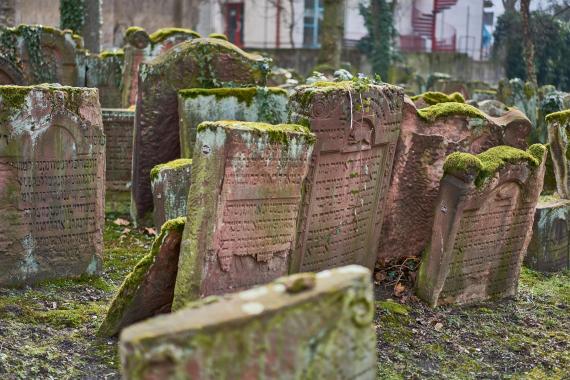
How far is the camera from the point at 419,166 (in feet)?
26.1

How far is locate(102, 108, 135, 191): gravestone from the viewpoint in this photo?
32.9 feet

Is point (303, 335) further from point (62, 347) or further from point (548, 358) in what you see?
point (548, 358)

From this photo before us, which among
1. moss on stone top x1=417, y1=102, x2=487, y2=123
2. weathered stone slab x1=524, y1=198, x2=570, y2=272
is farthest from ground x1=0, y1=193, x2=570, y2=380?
moss on stone top x1=417, y1=102, x2=487, y2=123

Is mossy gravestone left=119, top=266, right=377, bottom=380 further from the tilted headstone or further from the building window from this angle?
the building window

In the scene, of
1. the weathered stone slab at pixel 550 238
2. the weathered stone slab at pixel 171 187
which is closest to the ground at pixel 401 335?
the weathered stone slab at pixel 171 187

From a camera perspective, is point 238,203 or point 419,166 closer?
point 238,203

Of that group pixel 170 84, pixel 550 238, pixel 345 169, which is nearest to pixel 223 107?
pixel 170 84

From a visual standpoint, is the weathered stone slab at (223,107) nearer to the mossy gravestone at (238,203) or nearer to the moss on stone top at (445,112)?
the moss on stone top at (445,112)

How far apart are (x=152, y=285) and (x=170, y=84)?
390 cm

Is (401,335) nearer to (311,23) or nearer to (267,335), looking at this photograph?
(267,335)

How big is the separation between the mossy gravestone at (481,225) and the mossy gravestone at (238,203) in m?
1.51

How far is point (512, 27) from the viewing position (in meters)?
29.8

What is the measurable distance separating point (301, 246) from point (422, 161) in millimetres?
1876

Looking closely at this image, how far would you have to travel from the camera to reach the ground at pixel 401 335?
5547 millimetres
